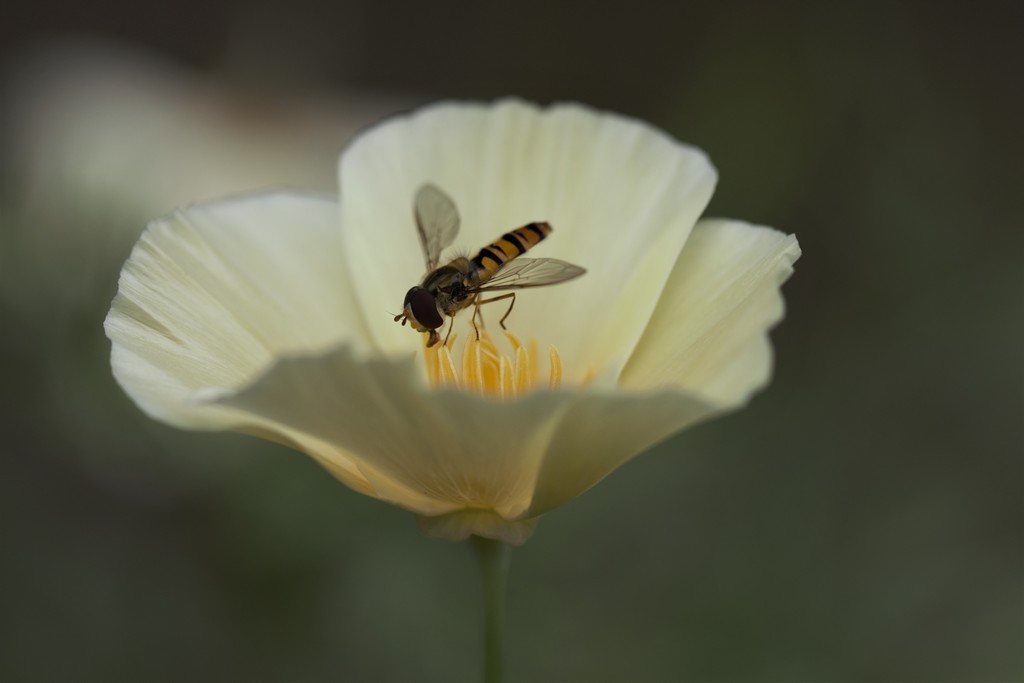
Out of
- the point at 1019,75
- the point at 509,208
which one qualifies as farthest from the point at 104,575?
the point at 1019,75

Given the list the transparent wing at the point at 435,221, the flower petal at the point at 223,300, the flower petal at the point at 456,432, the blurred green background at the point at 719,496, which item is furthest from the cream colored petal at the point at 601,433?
the blurred green background at the point at 719,496

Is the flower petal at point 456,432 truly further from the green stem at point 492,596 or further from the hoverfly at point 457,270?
the hoverfly at point 457,270

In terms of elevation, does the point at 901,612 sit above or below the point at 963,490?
below

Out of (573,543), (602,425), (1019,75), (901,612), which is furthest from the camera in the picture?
(1019,75)

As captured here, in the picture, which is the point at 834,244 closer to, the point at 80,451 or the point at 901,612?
the point at 901,612

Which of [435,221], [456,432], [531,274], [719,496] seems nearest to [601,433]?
[456,432]

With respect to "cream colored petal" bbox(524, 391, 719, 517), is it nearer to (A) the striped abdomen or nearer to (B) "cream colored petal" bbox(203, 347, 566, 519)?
(B) "cream colored petal" bbox(203, 347, 566, 519)

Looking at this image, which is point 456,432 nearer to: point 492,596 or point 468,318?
point 492,596

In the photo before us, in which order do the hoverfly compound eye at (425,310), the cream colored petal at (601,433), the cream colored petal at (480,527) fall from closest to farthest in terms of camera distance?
the cream colored petal at (601,433) < the cream colored petal at (480,527) < the hoverfly compound eye at (425,310)
